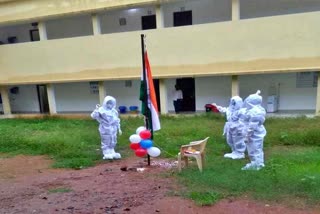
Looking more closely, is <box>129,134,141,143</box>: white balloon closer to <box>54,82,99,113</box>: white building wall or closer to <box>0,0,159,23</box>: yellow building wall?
<box>0,0,159,23</box>: yellow building wall

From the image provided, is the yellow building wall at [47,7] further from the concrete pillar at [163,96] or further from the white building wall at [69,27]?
the concrete pillar at [163,96]

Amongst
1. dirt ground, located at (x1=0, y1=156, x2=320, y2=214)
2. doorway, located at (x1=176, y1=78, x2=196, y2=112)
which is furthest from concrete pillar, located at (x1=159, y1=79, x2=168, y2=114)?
dirt ground, located at (x1=0, y1=156, x2=320, y2=214)

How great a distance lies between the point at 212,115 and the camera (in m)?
12.7

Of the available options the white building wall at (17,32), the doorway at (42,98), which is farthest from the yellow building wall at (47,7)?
the doorway at (42,98)

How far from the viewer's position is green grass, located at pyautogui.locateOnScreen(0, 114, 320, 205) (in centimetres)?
552

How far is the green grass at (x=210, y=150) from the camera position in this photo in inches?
217

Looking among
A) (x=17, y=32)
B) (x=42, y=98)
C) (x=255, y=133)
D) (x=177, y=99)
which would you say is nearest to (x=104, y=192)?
(x=255, y=133)

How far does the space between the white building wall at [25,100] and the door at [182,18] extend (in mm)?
8978

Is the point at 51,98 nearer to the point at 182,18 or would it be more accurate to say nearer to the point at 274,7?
the point at 182,18

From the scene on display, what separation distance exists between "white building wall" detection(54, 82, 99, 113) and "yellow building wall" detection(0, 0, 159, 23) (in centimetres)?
399

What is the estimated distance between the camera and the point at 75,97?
56.7 feet

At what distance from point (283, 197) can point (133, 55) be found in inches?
377

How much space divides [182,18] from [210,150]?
7862 mm

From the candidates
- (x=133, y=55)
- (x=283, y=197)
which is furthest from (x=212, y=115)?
(x=283, y=197)
